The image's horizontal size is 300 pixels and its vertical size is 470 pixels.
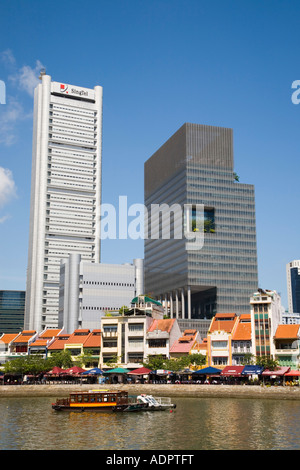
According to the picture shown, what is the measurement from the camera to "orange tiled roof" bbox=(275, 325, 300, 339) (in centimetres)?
11381

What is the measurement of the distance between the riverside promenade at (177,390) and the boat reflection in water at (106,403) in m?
21.6

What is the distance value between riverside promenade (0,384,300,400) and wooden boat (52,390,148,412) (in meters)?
23.2

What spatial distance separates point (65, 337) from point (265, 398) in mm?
70029

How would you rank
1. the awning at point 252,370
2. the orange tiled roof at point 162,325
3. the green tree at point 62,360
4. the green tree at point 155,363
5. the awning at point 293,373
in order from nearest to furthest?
the awning at point 293,373, the awning at point 252,370, the green tree at point 155,363, the green tree at point 62,360, the orange tiled roof at point 162,325

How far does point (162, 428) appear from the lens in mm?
58625

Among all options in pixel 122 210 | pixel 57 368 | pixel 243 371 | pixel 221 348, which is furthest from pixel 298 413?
pixel 122 210

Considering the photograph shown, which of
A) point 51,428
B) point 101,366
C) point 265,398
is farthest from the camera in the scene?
point 101,366

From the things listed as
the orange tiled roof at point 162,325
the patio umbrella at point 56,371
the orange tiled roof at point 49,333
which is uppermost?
the orange tiled roof at point 162,325

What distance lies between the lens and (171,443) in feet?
161

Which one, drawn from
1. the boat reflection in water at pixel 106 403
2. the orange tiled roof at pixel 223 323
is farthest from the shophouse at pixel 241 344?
the boat reflection in water at pixel 106 403

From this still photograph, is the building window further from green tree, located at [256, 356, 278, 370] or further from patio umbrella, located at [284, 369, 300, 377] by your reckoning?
patio umbrella, located at [284, 369, 300, 377]

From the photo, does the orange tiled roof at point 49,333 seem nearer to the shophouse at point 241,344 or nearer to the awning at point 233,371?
the shophouse at point 241,344

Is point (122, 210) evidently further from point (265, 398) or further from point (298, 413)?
point (298, 413)

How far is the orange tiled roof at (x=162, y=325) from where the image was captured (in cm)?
13138
